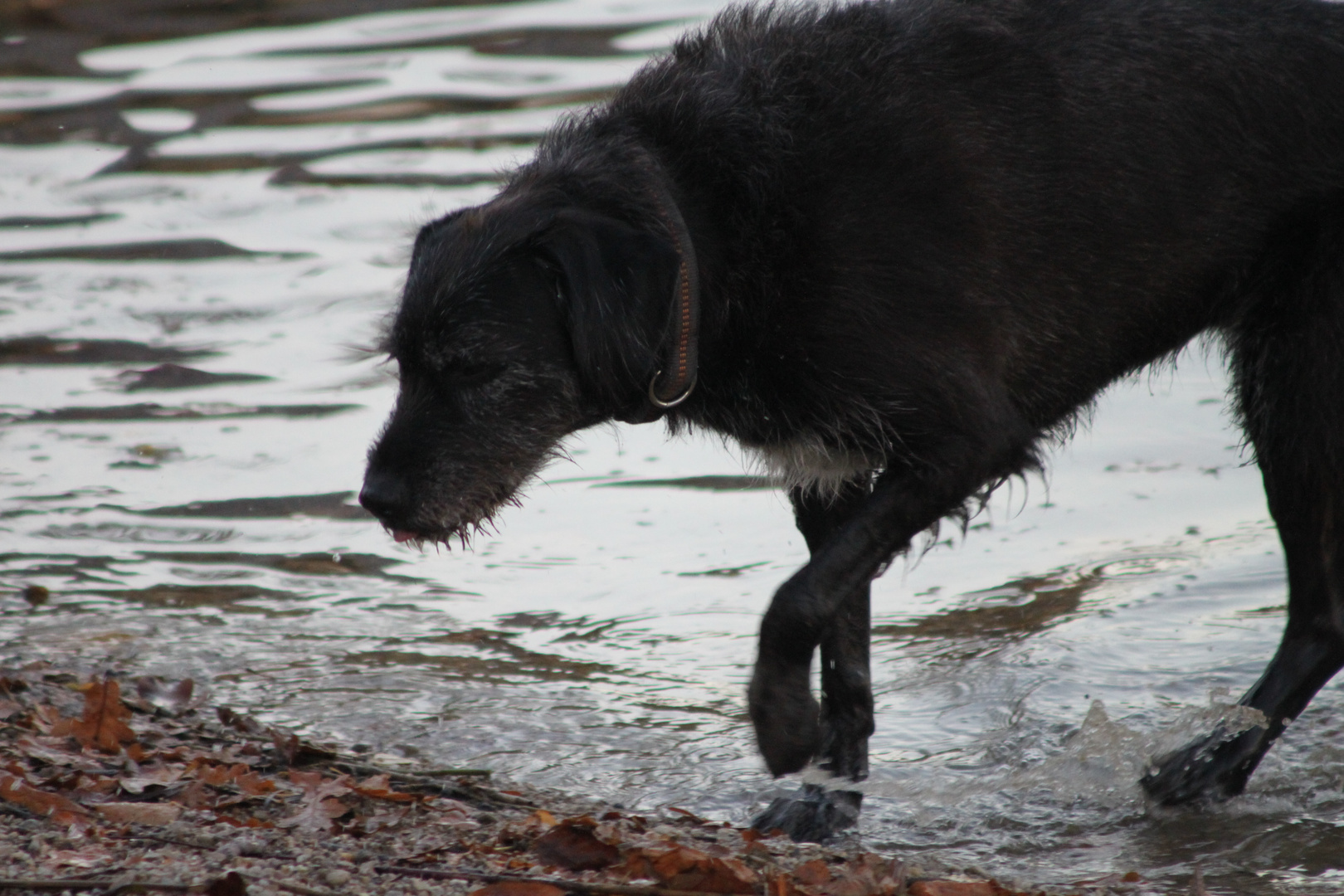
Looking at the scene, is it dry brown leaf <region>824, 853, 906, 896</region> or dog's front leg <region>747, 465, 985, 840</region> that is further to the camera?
dog's front leg <region>747, 465, 985, 840</region>

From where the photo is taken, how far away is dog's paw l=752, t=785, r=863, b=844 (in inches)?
171

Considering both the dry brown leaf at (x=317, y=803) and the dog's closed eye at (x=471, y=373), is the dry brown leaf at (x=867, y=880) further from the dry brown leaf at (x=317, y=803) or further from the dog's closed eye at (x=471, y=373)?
the dog's closed eye at (x=471, y=373)

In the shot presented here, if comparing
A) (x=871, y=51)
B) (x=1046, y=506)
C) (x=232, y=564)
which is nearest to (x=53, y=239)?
(x=232, y=564)

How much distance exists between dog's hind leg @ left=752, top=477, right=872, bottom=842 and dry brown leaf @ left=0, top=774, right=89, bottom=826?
5.98ft

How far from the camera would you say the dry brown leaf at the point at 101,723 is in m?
4.17

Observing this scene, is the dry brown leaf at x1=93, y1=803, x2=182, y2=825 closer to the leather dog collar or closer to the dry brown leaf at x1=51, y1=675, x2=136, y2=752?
the dry brown leaf at x1=51, y1=675, x2=136, y2=752

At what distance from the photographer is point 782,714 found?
3.96 m

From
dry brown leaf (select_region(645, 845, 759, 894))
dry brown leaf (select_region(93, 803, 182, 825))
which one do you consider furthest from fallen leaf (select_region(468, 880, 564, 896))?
dry brown leaf (select_region(93, 803, 182, 825))

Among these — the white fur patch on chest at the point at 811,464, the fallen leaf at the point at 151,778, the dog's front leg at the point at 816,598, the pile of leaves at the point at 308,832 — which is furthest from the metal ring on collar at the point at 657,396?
the fallen leaf at the point at 151,778

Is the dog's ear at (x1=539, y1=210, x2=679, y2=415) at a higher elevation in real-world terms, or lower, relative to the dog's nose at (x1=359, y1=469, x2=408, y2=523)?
higher

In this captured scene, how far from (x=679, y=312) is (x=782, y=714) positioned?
0.98 meters

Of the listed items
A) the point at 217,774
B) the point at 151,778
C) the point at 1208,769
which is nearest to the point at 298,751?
the point at 217,774

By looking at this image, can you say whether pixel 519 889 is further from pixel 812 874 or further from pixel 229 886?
pixel 812 874

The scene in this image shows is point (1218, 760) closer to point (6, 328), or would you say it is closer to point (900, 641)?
point (900, 641)
